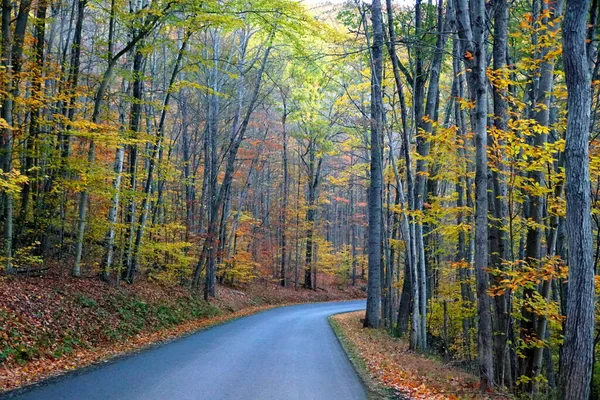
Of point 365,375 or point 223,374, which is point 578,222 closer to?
point 365,375

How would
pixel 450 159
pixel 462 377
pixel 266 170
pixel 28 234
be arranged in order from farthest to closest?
pixel 266 170
pixel 28 234
pixel 450 159
pixel 462 377

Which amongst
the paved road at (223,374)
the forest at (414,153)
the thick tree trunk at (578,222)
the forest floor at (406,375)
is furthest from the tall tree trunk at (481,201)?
the paved road at (223,374)

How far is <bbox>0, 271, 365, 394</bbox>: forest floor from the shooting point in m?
7.91

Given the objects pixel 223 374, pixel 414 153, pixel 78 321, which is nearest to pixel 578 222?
pixel 223 374

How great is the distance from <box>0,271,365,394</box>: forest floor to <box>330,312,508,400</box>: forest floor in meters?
5.20

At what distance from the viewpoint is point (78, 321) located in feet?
34.5

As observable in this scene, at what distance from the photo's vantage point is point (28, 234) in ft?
49.0

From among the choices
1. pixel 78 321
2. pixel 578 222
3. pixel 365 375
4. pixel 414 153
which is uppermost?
pixel 414 153

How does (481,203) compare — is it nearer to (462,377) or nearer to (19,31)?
(462,377)

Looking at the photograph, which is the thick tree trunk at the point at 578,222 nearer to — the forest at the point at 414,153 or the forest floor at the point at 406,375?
the forest at the point at 414,153

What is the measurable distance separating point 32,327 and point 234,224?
1867 cm

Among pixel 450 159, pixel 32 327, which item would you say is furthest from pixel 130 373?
pixel 450 159

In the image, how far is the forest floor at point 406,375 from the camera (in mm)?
7055

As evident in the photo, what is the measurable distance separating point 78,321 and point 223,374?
4804mm
